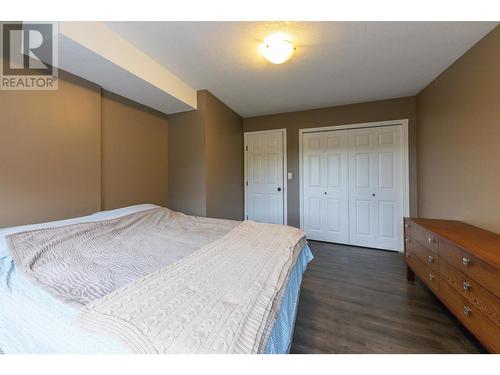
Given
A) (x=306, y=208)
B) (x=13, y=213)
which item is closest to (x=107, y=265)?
(x=13, y=213)

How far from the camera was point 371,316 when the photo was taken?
162cm

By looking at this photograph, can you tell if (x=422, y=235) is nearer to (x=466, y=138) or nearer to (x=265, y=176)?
(x=466, y=138)

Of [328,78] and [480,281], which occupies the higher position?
[328,78]

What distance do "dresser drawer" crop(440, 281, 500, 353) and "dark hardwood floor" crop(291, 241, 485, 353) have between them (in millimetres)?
200

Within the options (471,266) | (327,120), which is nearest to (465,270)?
(471,266)

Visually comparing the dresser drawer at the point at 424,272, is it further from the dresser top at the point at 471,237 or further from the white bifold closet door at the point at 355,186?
the white bifold closet door at the point at 355,186

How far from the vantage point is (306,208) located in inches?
141

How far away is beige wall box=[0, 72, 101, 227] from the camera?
1506 mm
